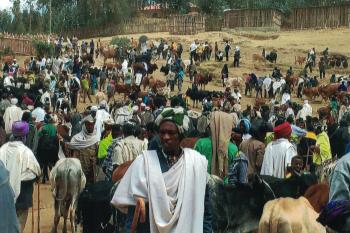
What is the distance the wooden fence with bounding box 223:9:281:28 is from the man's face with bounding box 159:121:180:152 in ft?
188

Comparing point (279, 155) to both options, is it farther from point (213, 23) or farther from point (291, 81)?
point (213, 23)

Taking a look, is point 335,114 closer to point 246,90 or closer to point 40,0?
point 246,90

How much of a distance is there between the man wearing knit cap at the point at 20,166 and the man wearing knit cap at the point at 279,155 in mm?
2818

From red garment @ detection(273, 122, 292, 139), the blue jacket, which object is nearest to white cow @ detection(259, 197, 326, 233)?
the blue jacket

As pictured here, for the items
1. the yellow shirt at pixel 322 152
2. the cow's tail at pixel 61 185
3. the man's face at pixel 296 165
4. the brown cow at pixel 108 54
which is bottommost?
the cow's tail at pixel 61 185

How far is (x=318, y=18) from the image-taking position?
6150cm

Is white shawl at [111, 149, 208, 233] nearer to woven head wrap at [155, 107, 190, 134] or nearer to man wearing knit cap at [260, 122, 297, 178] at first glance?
woven head wrap at [155, 107, 190, 134]

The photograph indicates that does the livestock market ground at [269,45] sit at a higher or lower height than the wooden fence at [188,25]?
lower

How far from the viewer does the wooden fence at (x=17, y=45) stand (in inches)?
1924

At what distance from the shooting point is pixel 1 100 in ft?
61.2

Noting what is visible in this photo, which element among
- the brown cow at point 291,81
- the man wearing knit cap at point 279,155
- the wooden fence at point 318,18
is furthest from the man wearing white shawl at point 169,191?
the wooden fence at point 318,18

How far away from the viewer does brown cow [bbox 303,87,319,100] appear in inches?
1380

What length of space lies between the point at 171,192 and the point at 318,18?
58.5 metres

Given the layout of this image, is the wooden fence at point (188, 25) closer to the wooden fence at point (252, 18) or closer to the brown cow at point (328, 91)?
the wooden fence at point (252, 18)
